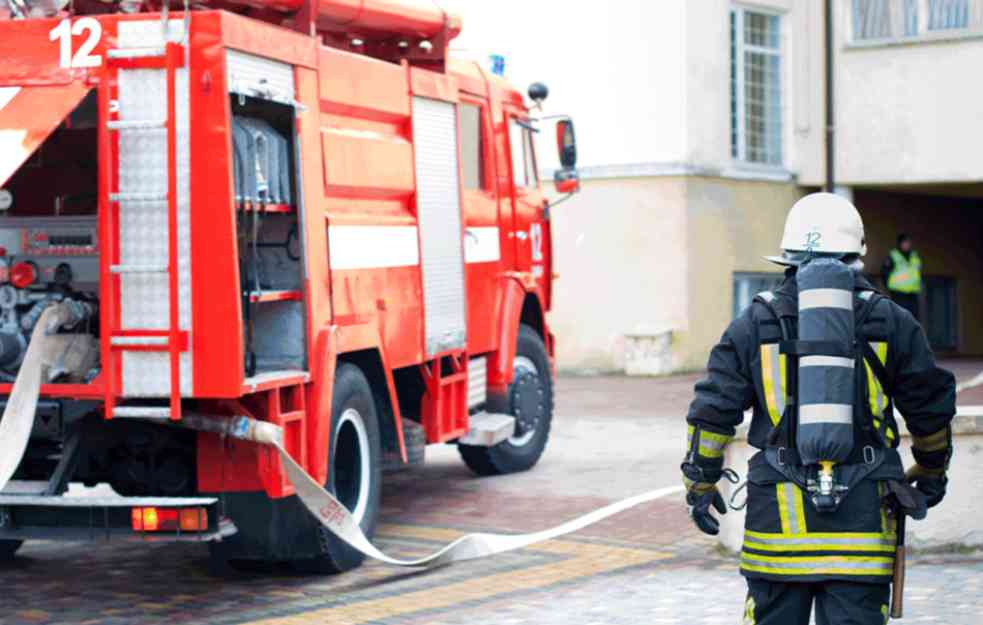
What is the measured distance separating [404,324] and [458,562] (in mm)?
1348

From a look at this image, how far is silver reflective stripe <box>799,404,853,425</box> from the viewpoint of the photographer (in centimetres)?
515

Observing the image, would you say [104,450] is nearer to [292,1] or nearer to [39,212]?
[39,212]

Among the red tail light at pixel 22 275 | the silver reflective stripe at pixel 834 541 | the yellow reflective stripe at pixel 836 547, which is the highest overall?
the red tail light at pixel 22 275

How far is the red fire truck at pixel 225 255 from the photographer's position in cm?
789

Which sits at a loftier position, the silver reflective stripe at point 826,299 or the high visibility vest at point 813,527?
the silver reflective stripe at point 826,299

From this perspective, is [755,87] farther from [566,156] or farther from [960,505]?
[960,505]

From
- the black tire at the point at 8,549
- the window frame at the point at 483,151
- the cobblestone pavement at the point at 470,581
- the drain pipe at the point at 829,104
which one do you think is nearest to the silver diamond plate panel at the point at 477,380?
the cobblestone pavement at the point at 470,581

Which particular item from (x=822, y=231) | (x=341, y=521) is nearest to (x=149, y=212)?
(x=341, y=521)

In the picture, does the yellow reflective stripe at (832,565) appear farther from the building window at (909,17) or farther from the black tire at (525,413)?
the building window at (909,17)

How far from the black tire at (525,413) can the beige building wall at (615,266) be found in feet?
30.7

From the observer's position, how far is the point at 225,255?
25.8 feet

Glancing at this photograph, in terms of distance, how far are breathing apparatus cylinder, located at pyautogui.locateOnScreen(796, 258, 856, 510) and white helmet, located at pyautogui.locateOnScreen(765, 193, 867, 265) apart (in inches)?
5.7

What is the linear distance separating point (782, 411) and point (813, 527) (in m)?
0.34

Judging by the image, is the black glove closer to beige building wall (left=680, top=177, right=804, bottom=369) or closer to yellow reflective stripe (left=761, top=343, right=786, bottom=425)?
yellow reflective stripe (left=761, top=343, right=786, bottom=425)
